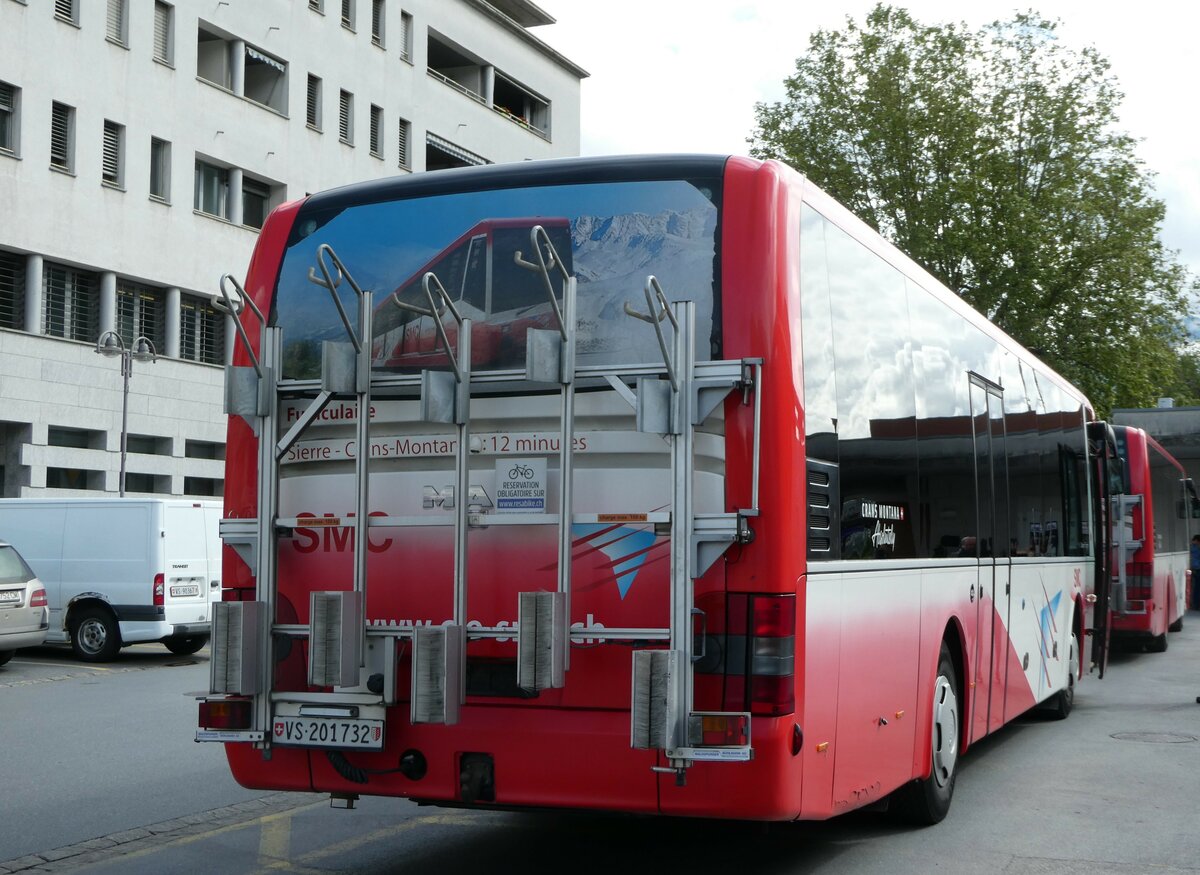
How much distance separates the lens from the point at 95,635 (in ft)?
66.9

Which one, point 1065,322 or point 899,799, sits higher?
point 1065,322

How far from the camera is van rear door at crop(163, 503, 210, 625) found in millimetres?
19953

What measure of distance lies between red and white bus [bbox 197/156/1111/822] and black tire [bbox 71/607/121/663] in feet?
46.3

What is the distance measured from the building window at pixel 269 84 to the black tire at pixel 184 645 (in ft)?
75.8

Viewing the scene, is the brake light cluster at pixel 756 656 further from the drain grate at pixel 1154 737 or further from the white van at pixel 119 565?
the white van at pixel 119 565

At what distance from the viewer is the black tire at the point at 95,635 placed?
2020 centimetres

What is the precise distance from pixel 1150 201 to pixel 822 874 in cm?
4570

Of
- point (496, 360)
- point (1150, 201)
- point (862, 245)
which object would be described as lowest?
point (496, 360)

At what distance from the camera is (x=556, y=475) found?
20.4 ft

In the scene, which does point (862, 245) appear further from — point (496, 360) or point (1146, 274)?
point (1146, 274)

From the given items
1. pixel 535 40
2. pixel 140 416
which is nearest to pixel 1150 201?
pixel 535 40

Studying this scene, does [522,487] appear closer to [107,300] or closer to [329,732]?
[329,732]

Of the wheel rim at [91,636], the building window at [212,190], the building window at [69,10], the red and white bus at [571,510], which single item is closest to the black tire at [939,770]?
the red and white bus at [571,510]

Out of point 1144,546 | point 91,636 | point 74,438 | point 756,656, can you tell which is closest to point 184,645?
point 91,636
